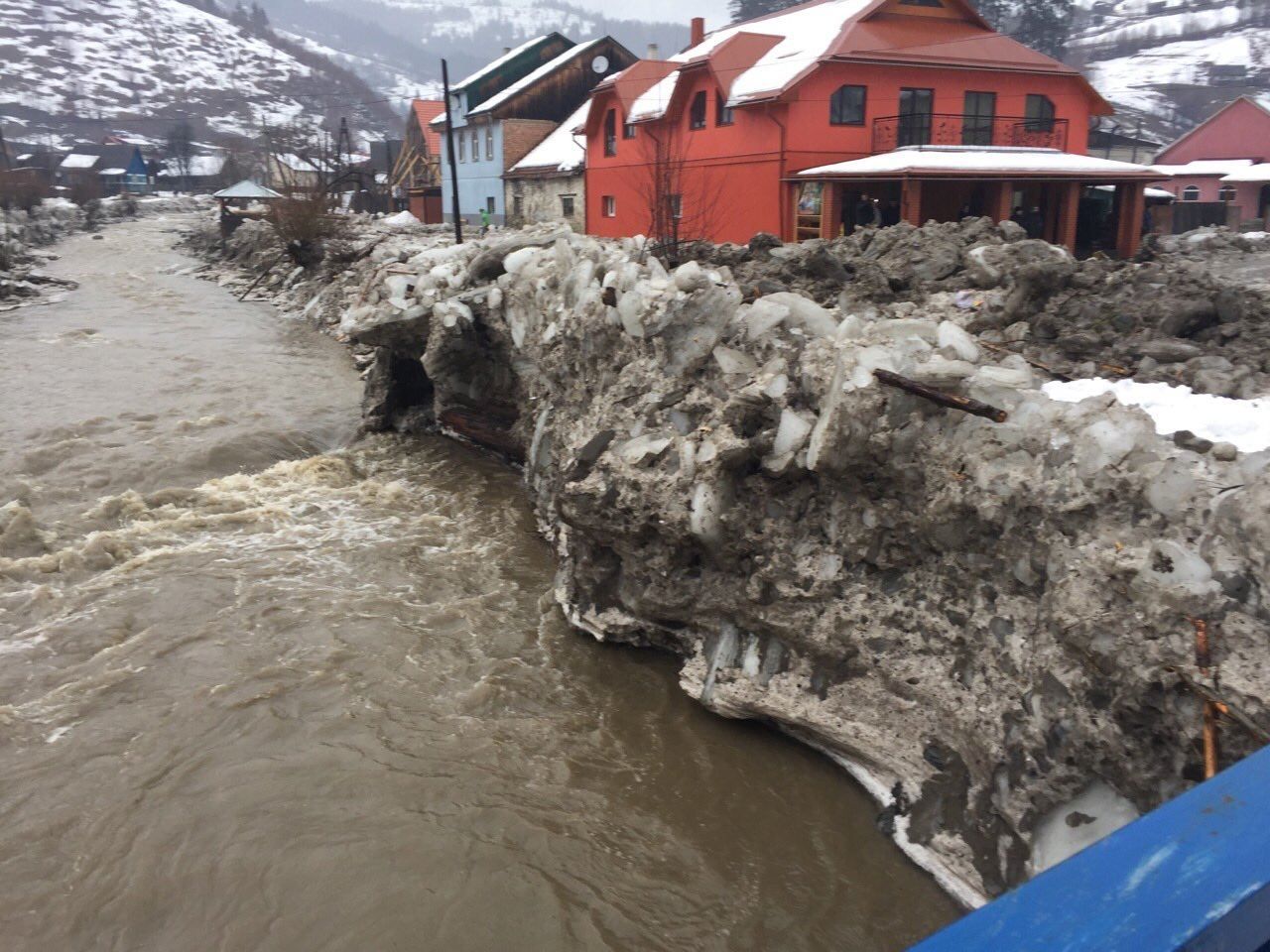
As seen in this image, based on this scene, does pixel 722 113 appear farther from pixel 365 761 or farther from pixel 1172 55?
pixel 1172 55

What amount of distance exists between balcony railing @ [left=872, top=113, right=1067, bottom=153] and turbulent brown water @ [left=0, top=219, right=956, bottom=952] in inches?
621

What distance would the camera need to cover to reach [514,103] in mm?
36188

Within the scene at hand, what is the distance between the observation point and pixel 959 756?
16.0 feet

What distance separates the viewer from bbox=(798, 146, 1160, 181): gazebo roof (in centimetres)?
1852

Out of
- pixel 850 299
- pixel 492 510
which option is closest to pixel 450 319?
pixel 492 510

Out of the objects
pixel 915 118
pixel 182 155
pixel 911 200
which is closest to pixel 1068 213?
pixel 915 118

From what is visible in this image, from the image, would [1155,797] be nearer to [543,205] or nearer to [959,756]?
[959,756]

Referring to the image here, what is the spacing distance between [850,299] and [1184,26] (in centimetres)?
14510

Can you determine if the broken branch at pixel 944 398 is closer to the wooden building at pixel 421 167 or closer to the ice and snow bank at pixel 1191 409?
the ice and snow bank at pixel 1191 409

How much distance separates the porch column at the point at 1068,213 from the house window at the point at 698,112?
29.5ft

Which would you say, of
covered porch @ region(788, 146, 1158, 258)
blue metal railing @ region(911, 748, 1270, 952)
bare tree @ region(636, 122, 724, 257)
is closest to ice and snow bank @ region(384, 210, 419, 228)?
bare tree @ region(636, 122, 724, 257)

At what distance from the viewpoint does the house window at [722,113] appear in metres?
22.4

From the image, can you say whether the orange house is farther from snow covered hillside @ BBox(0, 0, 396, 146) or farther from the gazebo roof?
snow covered hillside @ BBox(0, 0, 396, 146)

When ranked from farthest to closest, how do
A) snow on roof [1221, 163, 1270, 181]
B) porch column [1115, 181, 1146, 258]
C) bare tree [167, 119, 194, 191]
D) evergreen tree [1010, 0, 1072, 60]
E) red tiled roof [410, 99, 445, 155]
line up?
1. bare tree [167, 119, 194, 191]
2. evergreen tree [1010, 0, 1072, 60]
3. red tiled roof [410, 99, 445, 155]
4. snow on roof [1221, 163, 1270, 181]
5. porch column [1115, 181, 1146, 258]
